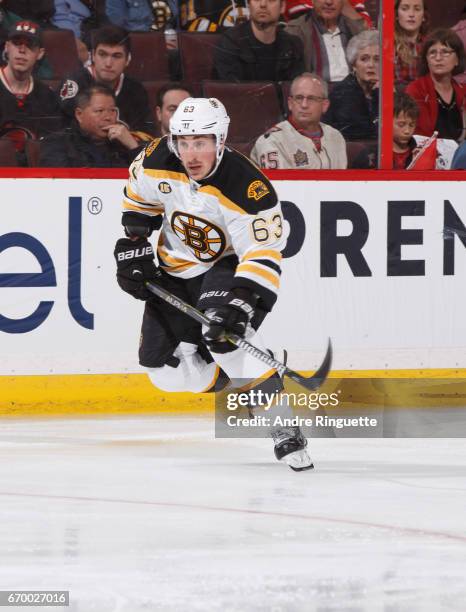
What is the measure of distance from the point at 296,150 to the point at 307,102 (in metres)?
0.20

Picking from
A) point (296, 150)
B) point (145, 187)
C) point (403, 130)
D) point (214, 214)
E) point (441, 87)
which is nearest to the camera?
point (214, 214)

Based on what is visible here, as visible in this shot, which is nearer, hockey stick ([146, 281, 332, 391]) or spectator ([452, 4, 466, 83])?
hockey stick ([146, 281, 332, 391])

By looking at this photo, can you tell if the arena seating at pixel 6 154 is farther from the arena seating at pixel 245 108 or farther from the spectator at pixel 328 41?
the spectator at pixel 328 41

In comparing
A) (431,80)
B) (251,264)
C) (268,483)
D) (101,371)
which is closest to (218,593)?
(268,483)

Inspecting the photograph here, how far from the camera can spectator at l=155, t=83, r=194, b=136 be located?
518 cm

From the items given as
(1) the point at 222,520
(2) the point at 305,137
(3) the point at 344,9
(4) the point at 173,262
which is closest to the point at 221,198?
(4) the point at 173,262

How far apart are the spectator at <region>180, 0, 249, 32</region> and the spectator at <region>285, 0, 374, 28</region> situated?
18cm

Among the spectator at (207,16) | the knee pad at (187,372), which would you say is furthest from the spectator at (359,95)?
the knee pad at (187,372)

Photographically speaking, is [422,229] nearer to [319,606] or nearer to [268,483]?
[268,483]

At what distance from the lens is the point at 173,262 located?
4395mm

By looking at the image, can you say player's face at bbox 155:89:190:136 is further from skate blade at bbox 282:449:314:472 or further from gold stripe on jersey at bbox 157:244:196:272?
skate blade at bbox 282:449:314:472

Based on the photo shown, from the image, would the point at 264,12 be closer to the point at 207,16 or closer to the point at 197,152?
the point at 207,16

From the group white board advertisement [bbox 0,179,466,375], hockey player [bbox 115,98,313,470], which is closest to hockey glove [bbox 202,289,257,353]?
hockey player [bbox 115,98,313,470]

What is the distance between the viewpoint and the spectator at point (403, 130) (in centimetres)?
533
